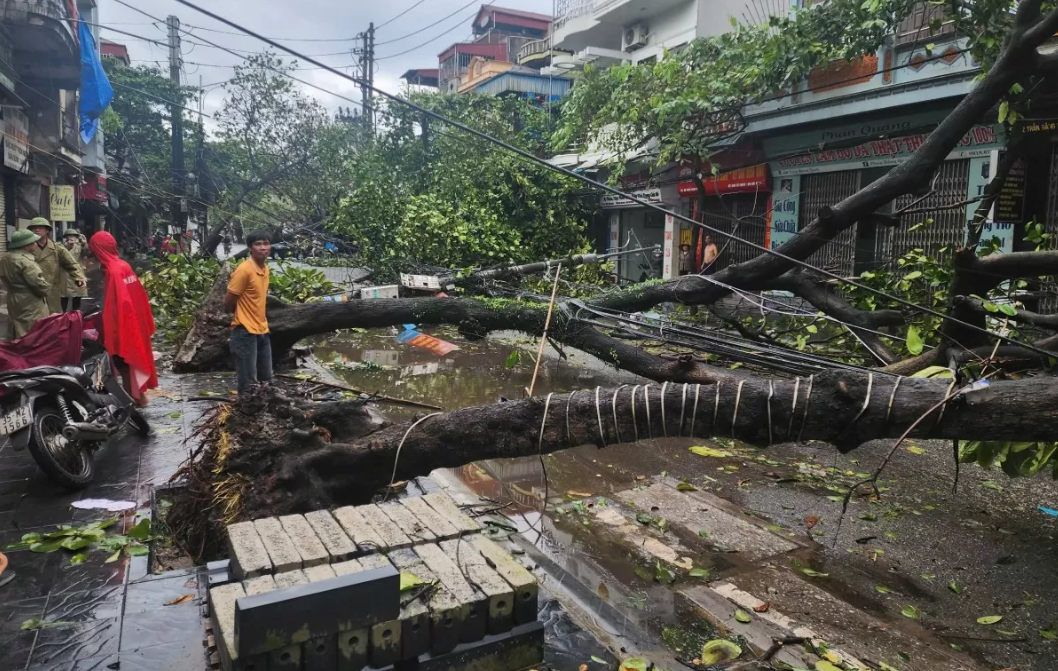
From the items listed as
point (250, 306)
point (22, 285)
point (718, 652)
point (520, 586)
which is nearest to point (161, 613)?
point (520, 586)

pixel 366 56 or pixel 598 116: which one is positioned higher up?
pixel 366 56

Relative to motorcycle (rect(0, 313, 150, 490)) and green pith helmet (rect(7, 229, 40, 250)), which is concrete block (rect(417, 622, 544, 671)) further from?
green pith helmet (rect(7, 229, 40, 250))

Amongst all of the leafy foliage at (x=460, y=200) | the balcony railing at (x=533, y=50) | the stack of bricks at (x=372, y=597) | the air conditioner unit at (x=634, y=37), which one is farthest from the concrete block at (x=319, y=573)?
the balcony railing at (x=533, y=50)

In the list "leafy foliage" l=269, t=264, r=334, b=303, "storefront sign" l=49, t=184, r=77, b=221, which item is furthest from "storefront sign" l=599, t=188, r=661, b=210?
"storefront sign" l=49, t=184, r=77, b=221

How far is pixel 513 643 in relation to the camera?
9.45ft

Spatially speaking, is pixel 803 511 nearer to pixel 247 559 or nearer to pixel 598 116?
pixel 247 559

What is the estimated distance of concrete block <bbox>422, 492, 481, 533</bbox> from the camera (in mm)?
3420

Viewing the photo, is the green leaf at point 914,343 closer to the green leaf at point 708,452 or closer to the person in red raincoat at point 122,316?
the green leaf at point 708,452

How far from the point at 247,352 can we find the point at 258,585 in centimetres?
490

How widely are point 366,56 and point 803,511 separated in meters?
32.2

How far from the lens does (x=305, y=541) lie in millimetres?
3107

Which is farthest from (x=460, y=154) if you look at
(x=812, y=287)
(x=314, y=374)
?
(x=812, y=287)

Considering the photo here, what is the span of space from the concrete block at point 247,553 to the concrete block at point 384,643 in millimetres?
557

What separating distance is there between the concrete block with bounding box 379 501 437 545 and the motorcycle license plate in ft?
9.55
